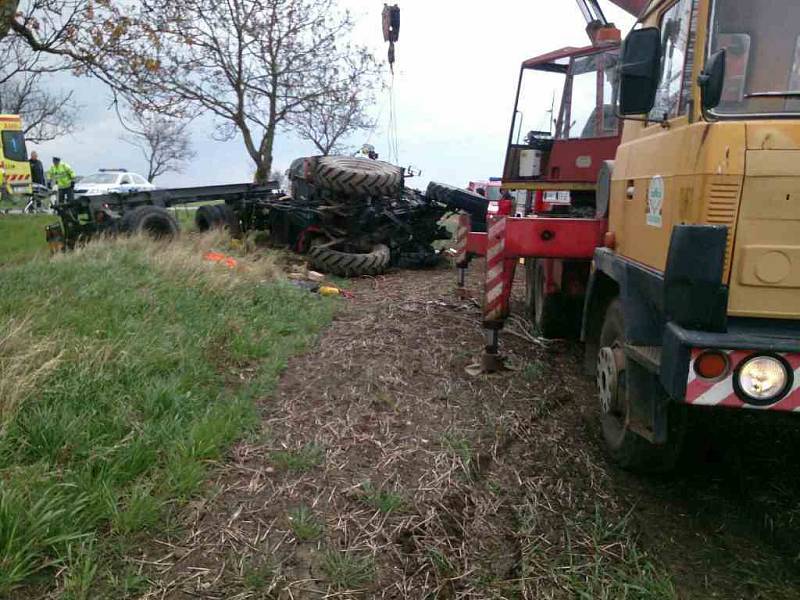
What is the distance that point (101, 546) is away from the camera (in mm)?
2666

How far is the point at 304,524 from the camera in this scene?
2990 millimetres

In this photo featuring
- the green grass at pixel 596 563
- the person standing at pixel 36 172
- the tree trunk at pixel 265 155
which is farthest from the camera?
the person standing at pixel 36 172

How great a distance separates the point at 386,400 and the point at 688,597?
7.83 ft

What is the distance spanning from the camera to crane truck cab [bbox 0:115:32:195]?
22406mm

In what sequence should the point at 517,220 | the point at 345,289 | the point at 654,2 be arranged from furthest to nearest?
the point at 345,289
the point at 517,220
the point at 654,2

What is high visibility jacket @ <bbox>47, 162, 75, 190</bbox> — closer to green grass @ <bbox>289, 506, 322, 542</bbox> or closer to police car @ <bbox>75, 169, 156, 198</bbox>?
police car @ <bbox>75, 169, 156, 198</bbox>

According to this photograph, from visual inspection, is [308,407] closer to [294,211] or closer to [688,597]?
[688,597]

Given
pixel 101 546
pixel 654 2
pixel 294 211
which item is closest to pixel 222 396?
pixel 101 546

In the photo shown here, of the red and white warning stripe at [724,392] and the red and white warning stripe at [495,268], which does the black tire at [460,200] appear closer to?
the red and white warning stripe at [495,268]

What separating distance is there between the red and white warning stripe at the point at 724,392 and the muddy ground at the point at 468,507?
0.79 metres

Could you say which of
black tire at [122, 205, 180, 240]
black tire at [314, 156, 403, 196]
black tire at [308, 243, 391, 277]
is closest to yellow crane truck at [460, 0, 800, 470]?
black tire at [308, 243, 391, 277]

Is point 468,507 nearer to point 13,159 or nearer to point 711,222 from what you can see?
point 711,222

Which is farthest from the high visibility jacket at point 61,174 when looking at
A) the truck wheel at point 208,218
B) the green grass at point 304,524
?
the green grass at point 304,524

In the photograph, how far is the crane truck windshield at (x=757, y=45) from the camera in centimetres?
289
